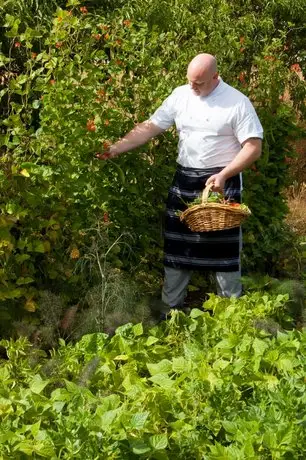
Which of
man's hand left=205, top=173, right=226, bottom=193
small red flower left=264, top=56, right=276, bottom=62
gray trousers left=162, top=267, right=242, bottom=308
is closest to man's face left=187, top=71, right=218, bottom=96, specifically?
man's hand left=205, top=173, right=226, bottom=193

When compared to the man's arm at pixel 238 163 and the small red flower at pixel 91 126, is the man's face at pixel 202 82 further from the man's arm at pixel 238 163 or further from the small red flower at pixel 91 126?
the small red flower at pixel 91 126

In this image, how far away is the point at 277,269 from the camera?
621 centimetres

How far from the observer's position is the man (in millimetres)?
4520

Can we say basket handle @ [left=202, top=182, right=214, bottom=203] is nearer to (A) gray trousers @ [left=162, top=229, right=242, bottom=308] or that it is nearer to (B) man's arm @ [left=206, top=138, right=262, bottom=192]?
(B) man's arm @ [left=206, top=138, right=262, bottom=192]

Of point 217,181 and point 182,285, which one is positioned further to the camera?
point 182,285

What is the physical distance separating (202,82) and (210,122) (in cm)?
21

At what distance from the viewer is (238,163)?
14.8 ft

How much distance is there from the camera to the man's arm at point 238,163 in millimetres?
4500

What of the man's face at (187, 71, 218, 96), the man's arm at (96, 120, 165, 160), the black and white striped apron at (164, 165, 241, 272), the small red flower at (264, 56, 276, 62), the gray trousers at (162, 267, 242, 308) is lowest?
the gray trousers at (162, 267, 242, 308)

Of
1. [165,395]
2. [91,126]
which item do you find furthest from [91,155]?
[165,395]

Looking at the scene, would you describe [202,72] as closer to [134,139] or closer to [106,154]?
[134,139]

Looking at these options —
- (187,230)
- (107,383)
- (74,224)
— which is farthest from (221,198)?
(107,383)

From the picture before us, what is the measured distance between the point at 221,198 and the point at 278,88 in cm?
201

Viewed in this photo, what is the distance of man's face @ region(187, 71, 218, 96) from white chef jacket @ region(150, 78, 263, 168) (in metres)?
0.03
